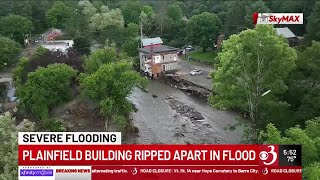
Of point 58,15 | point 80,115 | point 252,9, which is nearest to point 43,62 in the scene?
point 80,115

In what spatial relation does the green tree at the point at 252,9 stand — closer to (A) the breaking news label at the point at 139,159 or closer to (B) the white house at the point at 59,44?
(B) the white house at the point at 59,44

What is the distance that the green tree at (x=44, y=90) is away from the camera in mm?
21453

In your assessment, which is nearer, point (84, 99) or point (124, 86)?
point (124, 86)

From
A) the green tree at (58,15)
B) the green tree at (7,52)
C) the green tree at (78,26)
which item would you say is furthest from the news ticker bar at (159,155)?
the green tree at (58,15)

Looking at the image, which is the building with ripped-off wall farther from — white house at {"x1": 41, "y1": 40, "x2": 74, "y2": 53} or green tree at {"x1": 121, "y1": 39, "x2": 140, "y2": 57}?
white house at {"x1": 41, "y1": 40, "x2": 74, "y2": 53}

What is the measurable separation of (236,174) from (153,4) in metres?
50.5

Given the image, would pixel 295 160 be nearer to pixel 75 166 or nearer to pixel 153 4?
pixel 75 166

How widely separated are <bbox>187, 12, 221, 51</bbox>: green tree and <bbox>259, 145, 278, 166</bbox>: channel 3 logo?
101 feet

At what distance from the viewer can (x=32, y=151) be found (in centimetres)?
710

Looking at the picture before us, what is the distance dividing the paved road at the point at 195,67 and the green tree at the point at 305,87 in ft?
38.6

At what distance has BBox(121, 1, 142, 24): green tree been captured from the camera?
44.2m

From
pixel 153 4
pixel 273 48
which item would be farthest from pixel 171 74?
pixel 153 4

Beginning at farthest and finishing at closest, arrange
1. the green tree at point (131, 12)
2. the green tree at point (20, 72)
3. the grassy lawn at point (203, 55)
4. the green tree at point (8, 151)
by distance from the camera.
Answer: the green tree at point (131, 12), the grassy lawn at point (203, 55), the green tree at point (20, 72), the green tree at point (8, 151)

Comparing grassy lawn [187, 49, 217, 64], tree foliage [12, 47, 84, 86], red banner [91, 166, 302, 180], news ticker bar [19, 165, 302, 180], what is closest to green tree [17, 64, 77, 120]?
tree foliage [12, 47, 84, 86]
